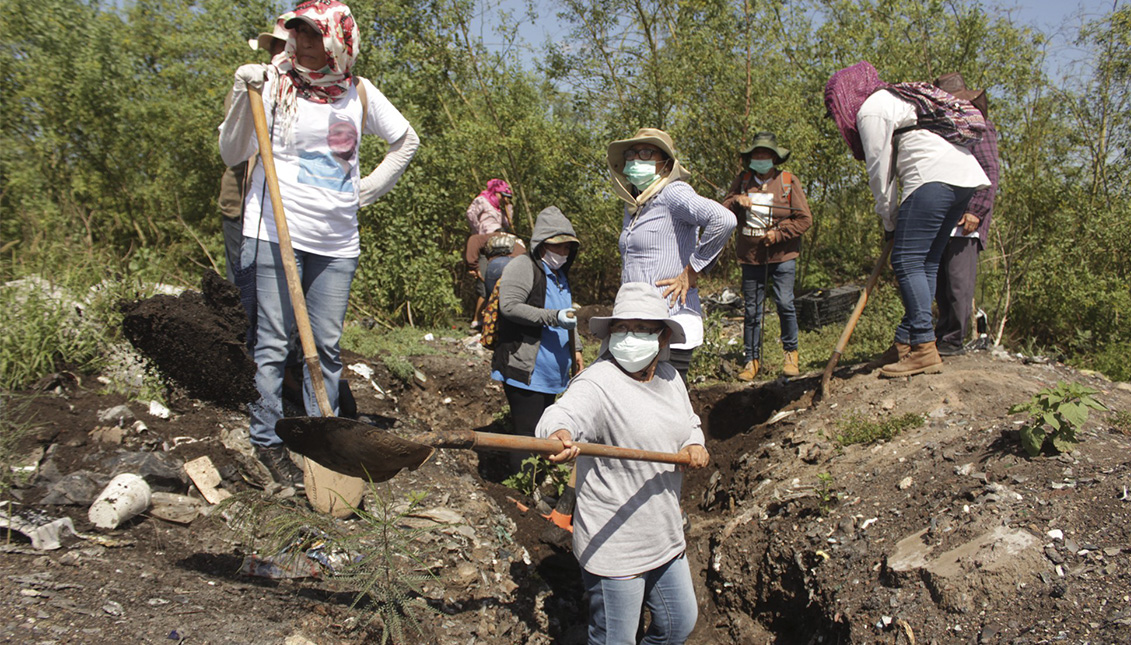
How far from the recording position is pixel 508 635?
11.2ft

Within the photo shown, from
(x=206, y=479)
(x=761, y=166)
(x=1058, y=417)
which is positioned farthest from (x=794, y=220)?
(x=206, y=479)

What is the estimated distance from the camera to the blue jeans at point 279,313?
3.54 m

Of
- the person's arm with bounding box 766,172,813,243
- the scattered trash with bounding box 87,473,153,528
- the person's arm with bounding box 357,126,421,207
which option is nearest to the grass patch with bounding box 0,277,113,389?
the scattered trash with bounding box 87,473,153,528

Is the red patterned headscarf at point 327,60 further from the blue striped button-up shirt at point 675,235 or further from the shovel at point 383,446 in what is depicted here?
the blue striped button-up shirt at point 675,235

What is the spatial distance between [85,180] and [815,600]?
9164 mm

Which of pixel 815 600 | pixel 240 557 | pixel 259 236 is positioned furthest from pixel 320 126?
pixel 815 600

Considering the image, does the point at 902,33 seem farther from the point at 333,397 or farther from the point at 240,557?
the point at 240,557

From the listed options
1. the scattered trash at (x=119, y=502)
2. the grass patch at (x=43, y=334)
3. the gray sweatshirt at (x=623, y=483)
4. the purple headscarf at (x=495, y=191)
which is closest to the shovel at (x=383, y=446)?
the gray sweatshirt at (x=623, y=483)

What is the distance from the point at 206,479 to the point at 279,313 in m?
0.87

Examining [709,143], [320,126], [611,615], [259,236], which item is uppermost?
[709,143]

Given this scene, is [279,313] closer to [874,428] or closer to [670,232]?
[670,232]

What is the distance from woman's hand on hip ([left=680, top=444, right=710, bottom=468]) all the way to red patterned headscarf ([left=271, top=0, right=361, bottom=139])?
229cm

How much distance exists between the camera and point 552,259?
477cm

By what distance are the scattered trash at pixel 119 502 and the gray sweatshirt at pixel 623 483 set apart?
1853 mm
